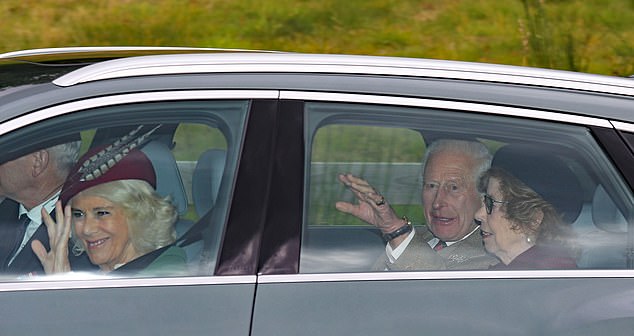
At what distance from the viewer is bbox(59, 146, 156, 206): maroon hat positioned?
2.80 meters

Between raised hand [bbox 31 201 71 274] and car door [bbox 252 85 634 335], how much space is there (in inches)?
21.1

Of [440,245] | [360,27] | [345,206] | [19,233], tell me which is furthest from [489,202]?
[360,27]

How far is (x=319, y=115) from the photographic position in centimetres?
274

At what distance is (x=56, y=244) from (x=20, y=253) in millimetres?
94

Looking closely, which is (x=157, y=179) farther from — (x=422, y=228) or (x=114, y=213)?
(x=422, y=228)

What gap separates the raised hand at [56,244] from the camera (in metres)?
2.71

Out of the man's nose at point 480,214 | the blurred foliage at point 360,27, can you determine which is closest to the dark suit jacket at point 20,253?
the man's nose at point 480,214

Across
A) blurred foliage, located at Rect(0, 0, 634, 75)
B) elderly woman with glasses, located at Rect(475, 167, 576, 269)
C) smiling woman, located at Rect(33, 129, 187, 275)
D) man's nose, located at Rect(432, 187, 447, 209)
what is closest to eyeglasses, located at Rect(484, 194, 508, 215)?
elderly woman with glasses, located at Rect(475, 167, 576, 269)

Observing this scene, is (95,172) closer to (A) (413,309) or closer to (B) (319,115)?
(B) (319,115)

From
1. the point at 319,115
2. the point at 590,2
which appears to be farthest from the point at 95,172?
the point at 590,2

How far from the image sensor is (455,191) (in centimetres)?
283

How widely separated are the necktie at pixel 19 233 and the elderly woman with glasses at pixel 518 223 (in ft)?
4.00

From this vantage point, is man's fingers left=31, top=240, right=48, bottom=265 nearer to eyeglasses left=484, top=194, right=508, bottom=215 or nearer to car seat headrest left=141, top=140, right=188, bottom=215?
car seat headrest left=141, top=140, right=188, bottom=215

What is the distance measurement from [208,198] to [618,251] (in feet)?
3.62
